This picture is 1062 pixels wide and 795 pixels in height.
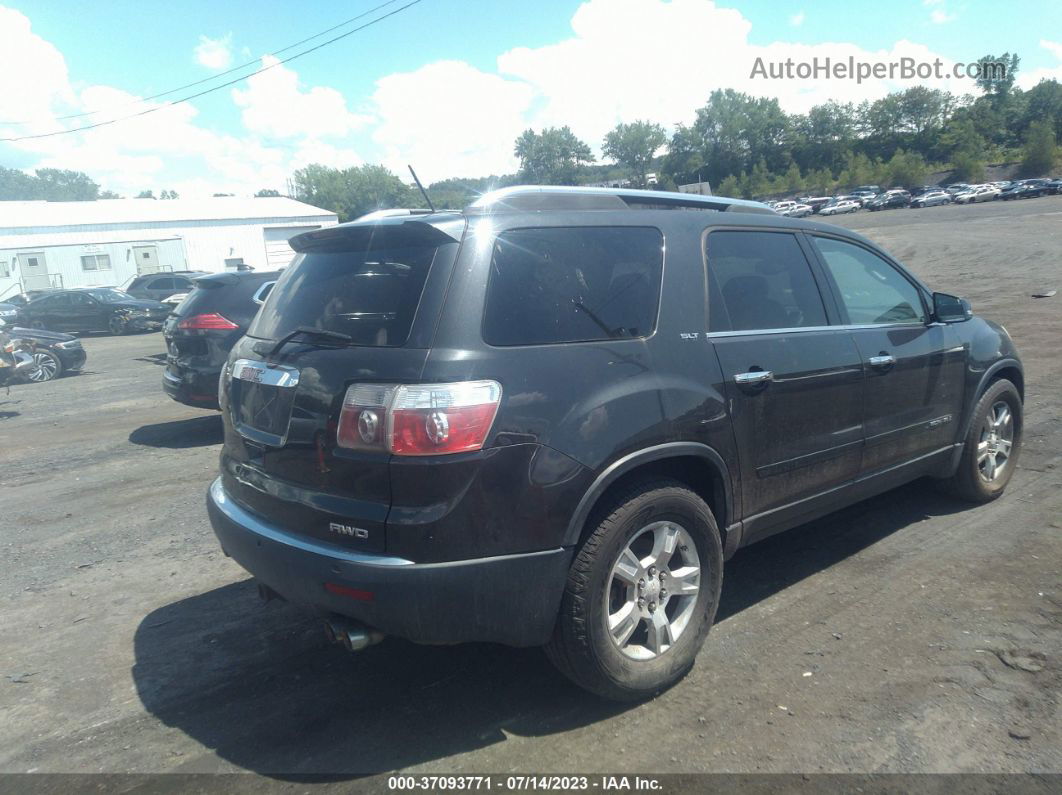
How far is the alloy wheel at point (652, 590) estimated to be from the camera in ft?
10.5

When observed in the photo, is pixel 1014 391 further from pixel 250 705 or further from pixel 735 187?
pixel 735 187

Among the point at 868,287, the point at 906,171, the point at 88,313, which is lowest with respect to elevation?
the point at 88,313

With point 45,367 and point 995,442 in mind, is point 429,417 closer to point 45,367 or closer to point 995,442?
point 995,442

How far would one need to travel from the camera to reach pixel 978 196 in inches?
2559

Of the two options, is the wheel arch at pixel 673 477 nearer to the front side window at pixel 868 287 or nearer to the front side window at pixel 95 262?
the front side window at pixel 868 287

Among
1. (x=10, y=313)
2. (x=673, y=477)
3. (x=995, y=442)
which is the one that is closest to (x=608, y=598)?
(x=673, y=477)

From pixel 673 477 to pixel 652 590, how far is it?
0.49 m

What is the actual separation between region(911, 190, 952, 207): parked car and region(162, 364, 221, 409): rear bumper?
2716 inches

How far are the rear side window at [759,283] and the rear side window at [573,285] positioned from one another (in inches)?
14.2

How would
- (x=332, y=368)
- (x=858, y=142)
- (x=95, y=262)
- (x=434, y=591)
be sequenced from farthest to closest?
(x=858, y=142)
(x=95, y=262)
(x=332, y=368)
(x=434, y=591)

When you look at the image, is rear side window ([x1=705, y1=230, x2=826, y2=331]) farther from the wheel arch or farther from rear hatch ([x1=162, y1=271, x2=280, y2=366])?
rear hatch ([x1=162, y1=271, x2=280, y2=366])

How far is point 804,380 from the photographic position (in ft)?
12.9

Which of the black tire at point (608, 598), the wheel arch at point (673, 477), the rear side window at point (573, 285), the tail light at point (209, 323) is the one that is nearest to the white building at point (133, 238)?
the tail light at point (209, 323)

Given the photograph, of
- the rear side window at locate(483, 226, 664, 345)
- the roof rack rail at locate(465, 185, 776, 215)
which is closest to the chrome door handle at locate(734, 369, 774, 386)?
the rear side window at locate(483, 226, 664, 345)
